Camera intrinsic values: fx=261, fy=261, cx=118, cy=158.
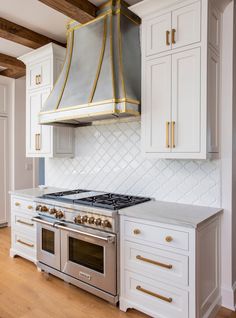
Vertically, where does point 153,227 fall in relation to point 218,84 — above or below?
below

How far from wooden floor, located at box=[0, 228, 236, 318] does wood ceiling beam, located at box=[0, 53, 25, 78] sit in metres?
2.88

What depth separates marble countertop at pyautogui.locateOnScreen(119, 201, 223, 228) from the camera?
6.40 ft

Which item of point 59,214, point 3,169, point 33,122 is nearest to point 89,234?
point 59,214

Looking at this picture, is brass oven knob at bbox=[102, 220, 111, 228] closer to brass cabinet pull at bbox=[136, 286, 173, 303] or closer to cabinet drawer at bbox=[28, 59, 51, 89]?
brass cabinet pull at bbox=[136, 286, 173, 303]

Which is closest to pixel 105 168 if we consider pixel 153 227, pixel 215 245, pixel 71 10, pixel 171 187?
pixel 171 187

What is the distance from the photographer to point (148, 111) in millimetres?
A: 2408

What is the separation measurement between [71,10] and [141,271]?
2503 millimetres

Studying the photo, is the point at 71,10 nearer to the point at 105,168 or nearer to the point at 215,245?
the point at 105,168

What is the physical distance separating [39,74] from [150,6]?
177cm

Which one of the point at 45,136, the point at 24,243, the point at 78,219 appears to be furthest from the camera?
the point at 45,136

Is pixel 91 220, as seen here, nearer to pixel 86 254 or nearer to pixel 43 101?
pixel 86 254

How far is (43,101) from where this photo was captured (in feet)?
11.2

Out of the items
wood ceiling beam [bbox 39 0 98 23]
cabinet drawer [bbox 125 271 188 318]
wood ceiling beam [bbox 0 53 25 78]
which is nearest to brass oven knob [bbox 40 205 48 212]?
cabinet drawer [bbox 125 271 188 318]

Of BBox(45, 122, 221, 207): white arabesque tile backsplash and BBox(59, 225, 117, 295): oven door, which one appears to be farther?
BBox(45, 122, 221, 207): white arabesque tile backsplash
